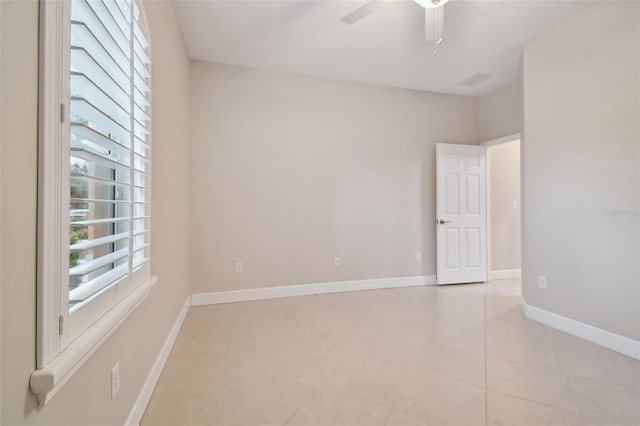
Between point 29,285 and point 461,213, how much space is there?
4.62 m

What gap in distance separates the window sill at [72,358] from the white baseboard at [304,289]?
7.86 ft

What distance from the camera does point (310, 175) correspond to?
4.00m

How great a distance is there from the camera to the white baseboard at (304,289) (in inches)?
142

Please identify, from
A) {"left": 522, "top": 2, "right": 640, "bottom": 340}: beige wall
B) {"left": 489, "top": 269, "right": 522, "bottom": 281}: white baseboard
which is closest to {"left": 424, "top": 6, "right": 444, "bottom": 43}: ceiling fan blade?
{"left": 522, "top": 2, "right": 640, "bottom": 340}: beige wall

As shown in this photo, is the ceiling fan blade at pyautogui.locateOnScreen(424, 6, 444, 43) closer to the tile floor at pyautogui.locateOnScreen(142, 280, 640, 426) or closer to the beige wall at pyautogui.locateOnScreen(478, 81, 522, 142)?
the beige wall at pyautogui.locateOnScreen(478, 81, 522, 142)

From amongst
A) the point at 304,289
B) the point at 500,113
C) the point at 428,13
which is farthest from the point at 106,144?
the point at 500,113

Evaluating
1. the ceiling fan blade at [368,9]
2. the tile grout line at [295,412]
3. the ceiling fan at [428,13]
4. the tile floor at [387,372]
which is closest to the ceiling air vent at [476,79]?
the ceiling fan at [428,13]

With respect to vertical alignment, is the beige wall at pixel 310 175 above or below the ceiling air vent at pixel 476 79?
below

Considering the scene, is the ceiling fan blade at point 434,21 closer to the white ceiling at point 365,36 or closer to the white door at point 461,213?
the white ceiling at point 365,36

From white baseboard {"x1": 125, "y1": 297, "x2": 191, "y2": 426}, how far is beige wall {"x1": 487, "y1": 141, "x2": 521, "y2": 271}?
4387 millimetres

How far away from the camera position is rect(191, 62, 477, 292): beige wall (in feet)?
11.9

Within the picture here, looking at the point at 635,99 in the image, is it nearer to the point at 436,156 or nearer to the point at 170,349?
the point at 436,156

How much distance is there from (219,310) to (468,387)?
7.96 feet

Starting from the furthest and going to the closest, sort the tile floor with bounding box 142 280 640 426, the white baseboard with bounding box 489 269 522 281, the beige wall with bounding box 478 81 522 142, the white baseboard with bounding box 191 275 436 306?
the white baseboard with bounding box 489 269 522 281 → the beige wall with bounding box 478 81 522 142 → the white baseboard with bounding box 191 275 436 306 → the tile floor with bounding box 142 280 640 426
